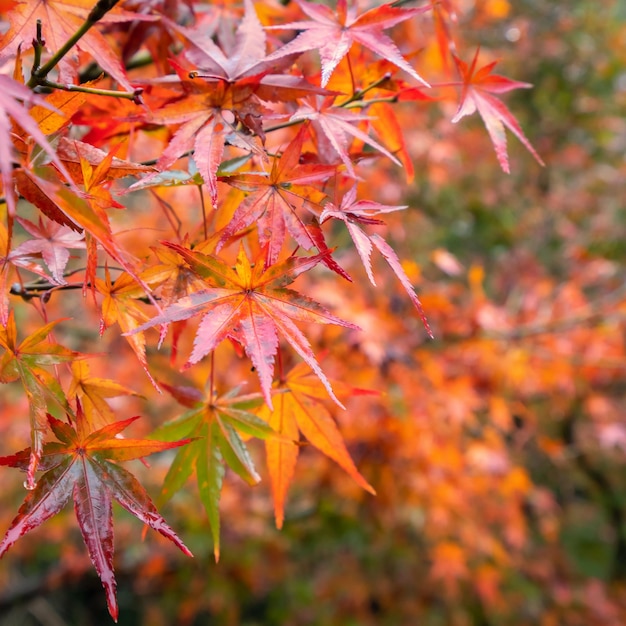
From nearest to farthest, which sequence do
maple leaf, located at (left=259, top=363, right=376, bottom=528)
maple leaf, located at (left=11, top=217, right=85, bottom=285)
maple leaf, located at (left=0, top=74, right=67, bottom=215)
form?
maple leaf, located at (left=0, top=74, right=67, bottom=215) → maple leaf, located at (left=11, top=217, right=85, bottom=285) → maple leaf, located at (left=259, top=363, right=376, bottom=528)

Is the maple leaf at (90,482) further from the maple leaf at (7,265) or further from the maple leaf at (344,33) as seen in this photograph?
the maple leaf at (344,33)

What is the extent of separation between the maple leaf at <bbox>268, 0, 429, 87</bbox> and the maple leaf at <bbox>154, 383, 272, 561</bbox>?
38 cm

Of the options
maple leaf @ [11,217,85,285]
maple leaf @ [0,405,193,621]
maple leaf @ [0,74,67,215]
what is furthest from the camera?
maple leaf @ [11,217,85,285]

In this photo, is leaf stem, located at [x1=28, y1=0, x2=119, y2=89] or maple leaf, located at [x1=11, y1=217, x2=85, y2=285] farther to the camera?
maple leaf, located at [x1=11, y1=217, x2=85, y2=285]

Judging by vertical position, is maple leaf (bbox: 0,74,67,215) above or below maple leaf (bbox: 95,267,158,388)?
above

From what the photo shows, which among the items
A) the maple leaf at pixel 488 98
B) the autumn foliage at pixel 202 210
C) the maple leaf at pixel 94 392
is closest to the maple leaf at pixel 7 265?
Answer: the autumn foliage at pixel 202 210

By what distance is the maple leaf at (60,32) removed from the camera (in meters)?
0.60

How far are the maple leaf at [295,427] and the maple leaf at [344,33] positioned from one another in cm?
35

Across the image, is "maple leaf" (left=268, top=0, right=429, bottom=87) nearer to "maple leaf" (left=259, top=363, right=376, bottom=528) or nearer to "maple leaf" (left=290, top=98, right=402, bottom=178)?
"maple leaf" (left=290, top=98, right=402, bottom=178)

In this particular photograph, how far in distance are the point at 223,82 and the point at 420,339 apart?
1.79m

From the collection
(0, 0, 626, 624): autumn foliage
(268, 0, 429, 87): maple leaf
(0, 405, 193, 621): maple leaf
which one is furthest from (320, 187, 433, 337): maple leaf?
(0, 405, 193, 621): maple leaf

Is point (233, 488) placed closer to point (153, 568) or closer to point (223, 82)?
point (153, 568)

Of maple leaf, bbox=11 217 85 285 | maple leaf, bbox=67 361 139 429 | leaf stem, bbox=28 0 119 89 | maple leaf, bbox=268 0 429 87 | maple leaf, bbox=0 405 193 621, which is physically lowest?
maple leaf, bbox=67 361 139 429

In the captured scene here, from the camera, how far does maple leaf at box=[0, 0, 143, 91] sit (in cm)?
60
